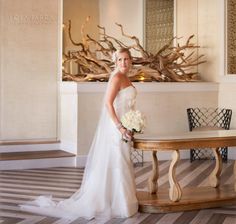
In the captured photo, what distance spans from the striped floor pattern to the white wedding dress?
142 millimetres

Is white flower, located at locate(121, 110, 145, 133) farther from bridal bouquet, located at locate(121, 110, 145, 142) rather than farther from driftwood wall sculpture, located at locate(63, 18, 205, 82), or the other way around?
driftwood wall sculpture, located at locate(63, 18, 205, 82)

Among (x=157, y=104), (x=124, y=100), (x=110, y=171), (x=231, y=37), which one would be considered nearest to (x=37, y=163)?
(x=157, y=104)

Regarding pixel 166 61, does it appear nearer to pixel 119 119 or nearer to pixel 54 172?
pixel 54 172

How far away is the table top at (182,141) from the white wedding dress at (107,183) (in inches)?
8.1

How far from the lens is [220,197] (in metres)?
5.67

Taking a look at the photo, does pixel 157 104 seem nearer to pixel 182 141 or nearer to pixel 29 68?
pixel 29 68

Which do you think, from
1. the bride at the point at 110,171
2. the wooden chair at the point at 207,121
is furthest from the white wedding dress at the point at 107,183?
the wooden chair at the point at 207,121

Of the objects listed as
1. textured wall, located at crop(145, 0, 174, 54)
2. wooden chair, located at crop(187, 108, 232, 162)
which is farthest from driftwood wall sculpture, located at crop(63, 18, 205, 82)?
textured wall, located at crop(145, 0, 174, 54)

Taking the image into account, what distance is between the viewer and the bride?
203 inches

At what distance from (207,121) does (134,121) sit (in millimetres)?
4951

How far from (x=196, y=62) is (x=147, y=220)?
222 inches

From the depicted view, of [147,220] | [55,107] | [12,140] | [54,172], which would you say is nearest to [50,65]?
[55,107]

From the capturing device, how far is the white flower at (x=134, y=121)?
16.6 feet

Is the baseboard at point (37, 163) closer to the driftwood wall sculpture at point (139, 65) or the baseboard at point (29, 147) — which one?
the baseboard at point (29, 147)
